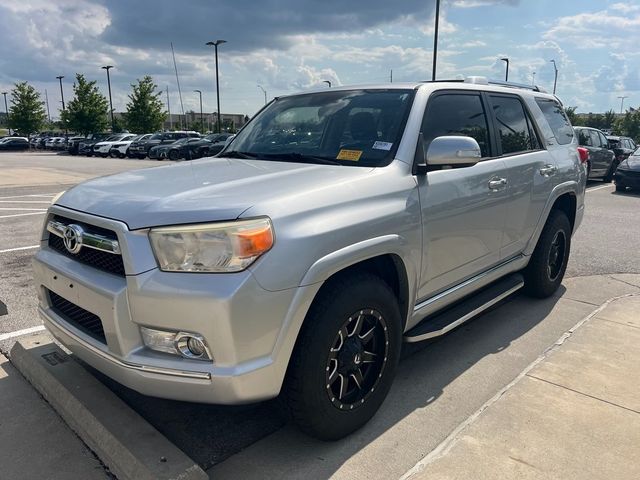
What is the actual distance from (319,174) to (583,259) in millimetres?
5099

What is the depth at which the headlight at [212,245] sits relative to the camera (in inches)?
85.8

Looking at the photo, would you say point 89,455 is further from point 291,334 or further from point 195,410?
point 291,334

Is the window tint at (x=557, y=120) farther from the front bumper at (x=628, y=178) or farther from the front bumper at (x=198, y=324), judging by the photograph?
the front bumper at (x=628, y=178)

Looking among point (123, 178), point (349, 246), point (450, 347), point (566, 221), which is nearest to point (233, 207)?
point (349, 246)

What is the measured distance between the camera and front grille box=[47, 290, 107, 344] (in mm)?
2486

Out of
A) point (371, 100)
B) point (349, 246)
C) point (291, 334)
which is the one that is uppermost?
point (371, 100)

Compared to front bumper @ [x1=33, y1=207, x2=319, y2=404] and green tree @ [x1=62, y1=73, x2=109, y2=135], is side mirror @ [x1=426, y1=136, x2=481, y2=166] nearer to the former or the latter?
front bumper @ [x1=33, y1=207, x2=319, y2=404]

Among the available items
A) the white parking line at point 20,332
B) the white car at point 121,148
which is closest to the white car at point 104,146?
the white car at point 121,148

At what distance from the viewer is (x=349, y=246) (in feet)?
8.18

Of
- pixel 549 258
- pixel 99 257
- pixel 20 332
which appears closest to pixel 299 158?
pixel 99 257

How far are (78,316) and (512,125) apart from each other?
11.4 ft

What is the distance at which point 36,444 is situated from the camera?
108 inches

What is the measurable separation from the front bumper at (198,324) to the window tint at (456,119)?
1588 millimetres

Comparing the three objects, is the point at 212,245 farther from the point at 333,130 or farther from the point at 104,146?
the point at 104,146
